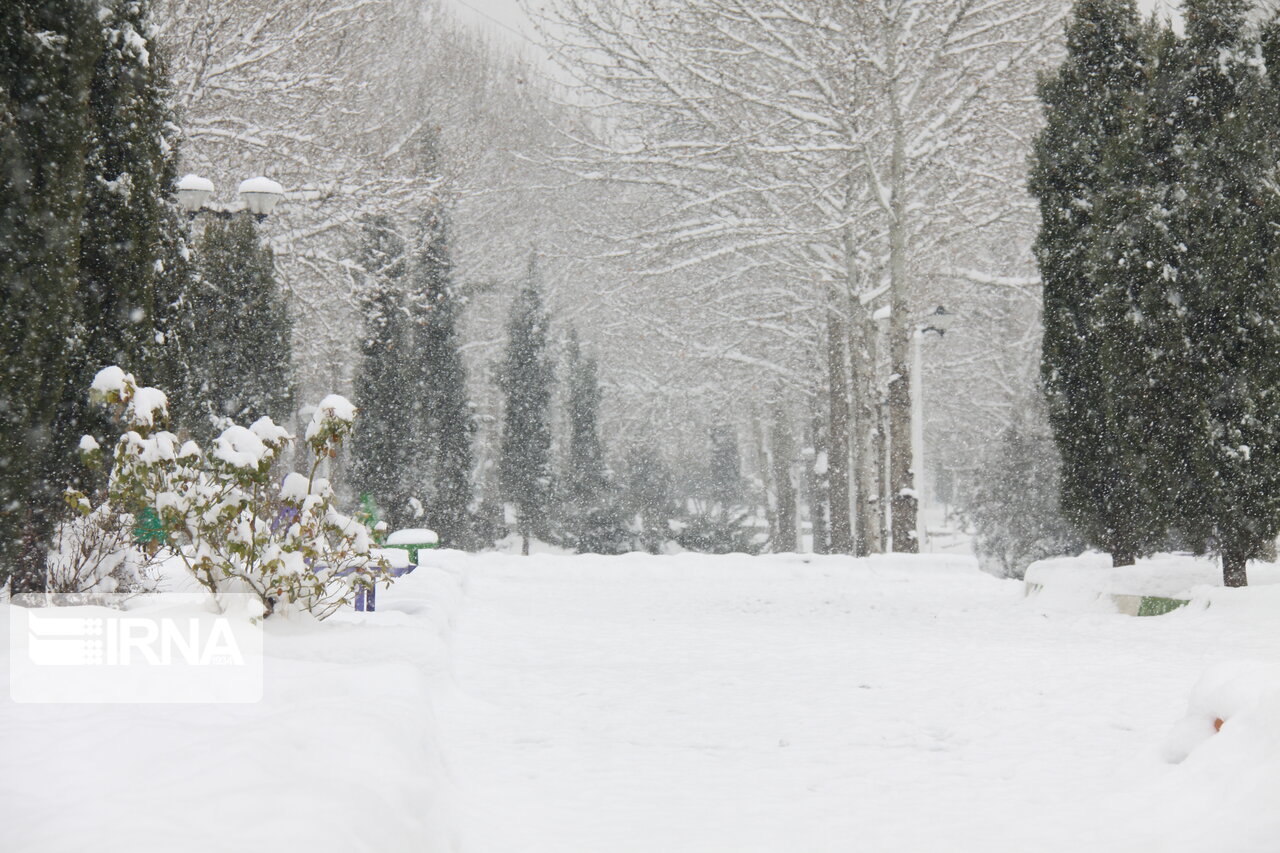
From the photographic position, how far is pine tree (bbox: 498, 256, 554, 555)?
28641 millimetres

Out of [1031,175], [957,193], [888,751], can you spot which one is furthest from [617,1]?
[888,751]

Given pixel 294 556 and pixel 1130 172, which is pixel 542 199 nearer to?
pixel 1130 172

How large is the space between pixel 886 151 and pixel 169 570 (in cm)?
1309

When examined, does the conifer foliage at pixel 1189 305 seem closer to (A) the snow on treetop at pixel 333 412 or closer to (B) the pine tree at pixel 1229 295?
(B) the pine tree at pixel 1229 295

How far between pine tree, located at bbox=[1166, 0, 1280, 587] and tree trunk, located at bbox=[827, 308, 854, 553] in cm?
1130

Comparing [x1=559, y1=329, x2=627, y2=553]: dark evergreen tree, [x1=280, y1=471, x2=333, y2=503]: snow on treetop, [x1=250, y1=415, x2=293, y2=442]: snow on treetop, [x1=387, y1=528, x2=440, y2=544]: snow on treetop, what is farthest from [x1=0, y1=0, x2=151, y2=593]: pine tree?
[x1=559, y1=329, x2=627, y2=553]: dark evergreen tree

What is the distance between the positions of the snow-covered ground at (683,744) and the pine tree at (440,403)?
50.1 feet

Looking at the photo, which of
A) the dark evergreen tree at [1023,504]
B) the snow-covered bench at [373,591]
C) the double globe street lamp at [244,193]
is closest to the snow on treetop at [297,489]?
the snow-covered bench at [373,591]

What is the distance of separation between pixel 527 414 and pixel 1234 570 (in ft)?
69.2

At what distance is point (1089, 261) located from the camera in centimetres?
1112

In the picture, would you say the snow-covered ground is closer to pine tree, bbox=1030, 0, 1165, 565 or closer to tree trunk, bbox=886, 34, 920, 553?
pine tree, bbox=1030, 0, 1165, 565

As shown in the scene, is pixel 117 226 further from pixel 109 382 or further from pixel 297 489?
pixel 297 489

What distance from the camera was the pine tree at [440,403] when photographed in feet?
83.4

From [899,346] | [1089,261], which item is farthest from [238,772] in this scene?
[899,346]
